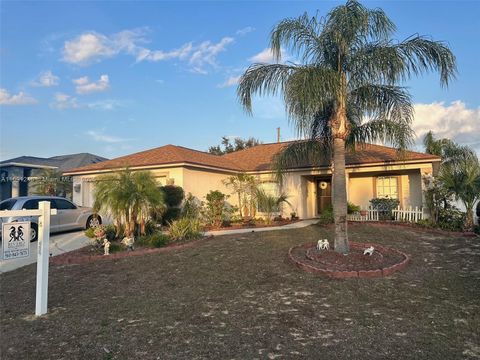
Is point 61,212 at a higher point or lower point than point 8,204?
lower

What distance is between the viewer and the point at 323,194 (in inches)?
739

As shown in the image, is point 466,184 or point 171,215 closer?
point 466,184

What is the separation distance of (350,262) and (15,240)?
20.0 feet

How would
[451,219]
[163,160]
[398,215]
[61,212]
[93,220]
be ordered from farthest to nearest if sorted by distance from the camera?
[163,160], [398,215], [93,220], [61,212], [451,219]

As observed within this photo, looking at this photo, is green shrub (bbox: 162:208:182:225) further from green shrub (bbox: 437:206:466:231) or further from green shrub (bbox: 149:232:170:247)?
green shrub (bbox: 437:206:466:231)

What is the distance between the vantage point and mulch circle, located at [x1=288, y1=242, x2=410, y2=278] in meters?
6.95

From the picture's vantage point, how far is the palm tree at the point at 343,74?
792 centimetres

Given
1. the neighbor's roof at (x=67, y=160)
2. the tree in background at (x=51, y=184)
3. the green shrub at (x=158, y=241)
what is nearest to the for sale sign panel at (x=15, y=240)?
the green shrub at (x=158, y=241)

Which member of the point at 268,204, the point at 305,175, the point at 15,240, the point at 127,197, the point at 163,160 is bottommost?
the point at 15,240

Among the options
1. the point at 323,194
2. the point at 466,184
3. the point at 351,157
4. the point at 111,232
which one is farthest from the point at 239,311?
the point at 323,194

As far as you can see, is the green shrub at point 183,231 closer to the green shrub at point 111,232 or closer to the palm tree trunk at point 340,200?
the green shrub at point 111,232

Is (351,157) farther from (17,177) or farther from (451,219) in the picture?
(17,177)

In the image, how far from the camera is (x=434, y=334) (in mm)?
4324

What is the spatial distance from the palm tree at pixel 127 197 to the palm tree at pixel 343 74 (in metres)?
4.10
